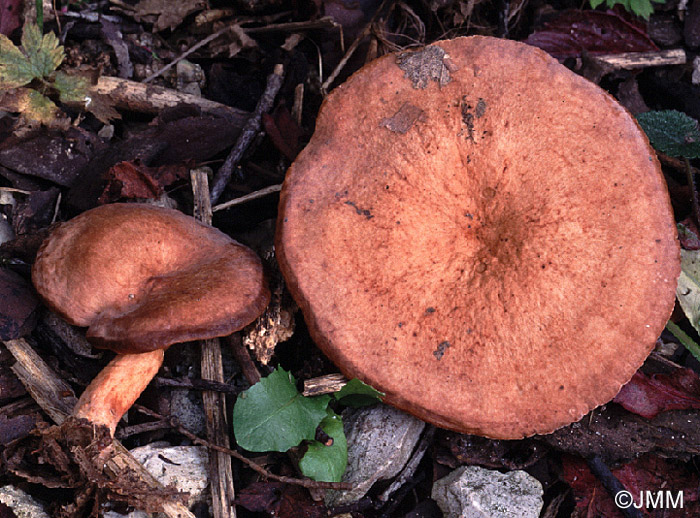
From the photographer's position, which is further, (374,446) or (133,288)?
(374,446)

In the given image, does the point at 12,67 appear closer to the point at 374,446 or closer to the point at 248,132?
the point at 248,132

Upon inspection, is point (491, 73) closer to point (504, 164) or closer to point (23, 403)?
point (504, 164)

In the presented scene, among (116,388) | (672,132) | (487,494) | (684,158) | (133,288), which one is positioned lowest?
(487,494)

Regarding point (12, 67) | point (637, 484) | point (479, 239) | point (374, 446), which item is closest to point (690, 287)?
point (637, 484)

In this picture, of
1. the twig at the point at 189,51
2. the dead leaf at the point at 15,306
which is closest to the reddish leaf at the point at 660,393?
the dead leaf at the point at 15,306

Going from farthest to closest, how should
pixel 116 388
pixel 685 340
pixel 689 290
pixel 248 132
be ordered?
pixel 248 132 < pixel 689 290 < pixel 685 340 < pixel 116 388

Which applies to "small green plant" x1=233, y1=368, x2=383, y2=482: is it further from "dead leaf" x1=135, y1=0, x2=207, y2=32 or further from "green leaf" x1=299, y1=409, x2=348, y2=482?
"dead leaf" x1=135, y1=0, x2=207, y2=32

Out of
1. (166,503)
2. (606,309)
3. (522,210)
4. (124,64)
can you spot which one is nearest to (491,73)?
(522,210)

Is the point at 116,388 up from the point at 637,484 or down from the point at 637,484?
up
